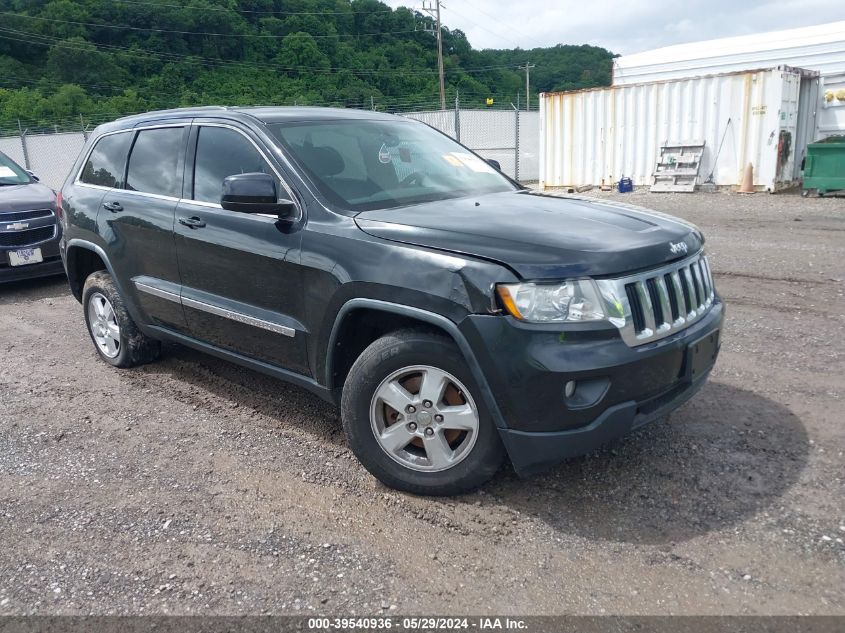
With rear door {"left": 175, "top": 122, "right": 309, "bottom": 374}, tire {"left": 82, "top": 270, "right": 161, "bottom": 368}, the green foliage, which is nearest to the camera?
rear door {"left": 175, "top": 122, "right": 309, "bottom": 374}

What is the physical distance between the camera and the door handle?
13.4 ft

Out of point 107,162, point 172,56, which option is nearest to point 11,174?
point 107,162

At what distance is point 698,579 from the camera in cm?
264

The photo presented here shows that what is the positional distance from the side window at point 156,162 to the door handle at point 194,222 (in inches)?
9.7

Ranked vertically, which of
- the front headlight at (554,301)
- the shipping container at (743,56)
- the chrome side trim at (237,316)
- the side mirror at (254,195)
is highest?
the shipping container at (743,56)

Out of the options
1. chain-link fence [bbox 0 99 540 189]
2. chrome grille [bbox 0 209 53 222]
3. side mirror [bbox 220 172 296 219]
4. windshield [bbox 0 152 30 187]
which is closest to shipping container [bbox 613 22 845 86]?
chain-link fence [bbox 0 99 540 189]

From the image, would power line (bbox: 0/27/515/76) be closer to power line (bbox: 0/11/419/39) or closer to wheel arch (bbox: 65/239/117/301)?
power line (bbox: 0/11/419/39)

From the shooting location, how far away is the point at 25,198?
27.0 ft

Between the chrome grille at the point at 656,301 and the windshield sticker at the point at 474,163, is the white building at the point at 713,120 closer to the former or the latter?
the windshield sticker at the point at 474,163

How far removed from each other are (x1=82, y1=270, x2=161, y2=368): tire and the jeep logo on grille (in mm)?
3714

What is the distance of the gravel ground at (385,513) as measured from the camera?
104 inches

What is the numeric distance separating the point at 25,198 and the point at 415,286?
7.06 m

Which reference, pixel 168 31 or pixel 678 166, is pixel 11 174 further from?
pixel 168 31

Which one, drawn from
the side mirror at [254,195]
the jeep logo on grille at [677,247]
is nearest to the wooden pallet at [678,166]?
the jeep logo on grille at [677,247]
